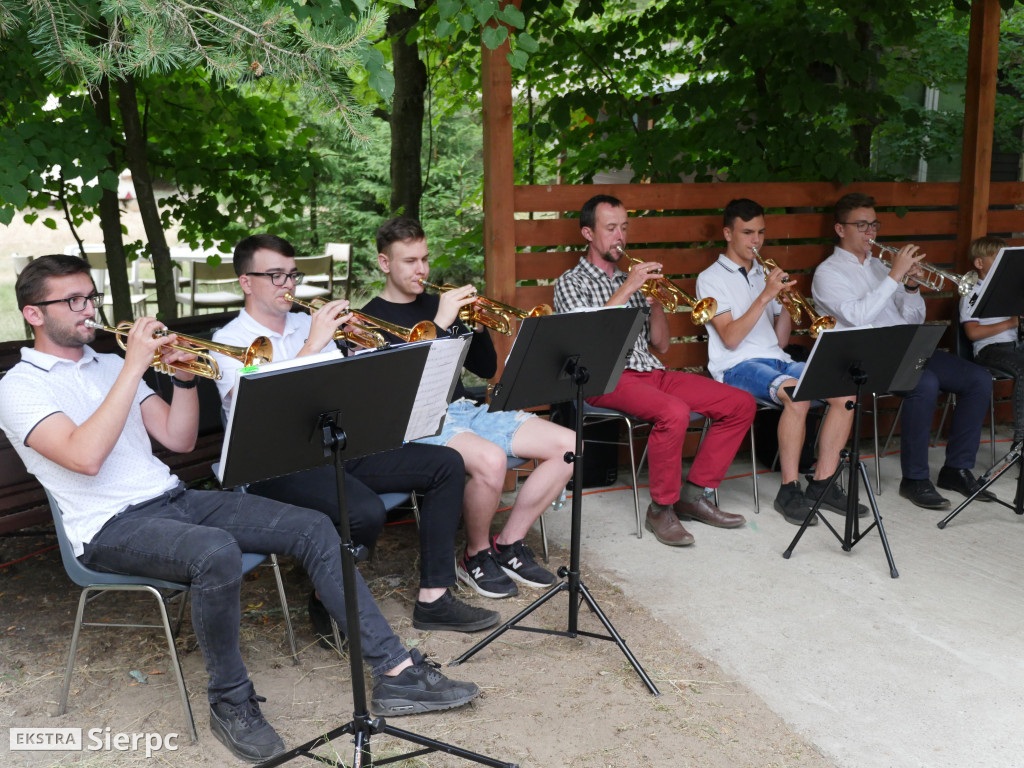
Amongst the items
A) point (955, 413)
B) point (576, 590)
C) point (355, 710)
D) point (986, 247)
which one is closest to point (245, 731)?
point (355, 710)

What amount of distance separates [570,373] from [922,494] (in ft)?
7.94

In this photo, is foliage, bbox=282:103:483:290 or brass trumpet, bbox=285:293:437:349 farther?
foliage, bbox=282:103:483:290

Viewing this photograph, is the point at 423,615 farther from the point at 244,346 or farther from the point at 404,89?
the point at 404,89

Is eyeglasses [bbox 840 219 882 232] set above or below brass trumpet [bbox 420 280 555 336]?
above

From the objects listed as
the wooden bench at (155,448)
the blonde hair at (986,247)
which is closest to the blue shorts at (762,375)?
the blonde hair at (986,247)

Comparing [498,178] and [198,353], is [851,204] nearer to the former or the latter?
[498,178]

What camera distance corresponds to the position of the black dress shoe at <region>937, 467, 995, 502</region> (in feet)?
16.0

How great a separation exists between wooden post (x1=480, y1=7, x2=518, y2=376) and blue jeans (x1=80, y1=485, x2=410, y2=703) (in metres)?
1.99

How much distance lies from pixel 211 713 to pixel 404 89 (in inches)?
171

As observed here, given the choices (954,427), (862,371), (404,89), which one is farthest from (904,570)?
(404,89)

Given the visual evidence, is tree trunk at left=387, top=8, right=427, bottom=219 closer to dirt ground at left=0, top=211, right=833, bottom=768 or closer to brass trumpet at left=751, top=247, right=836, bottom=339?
brass trumpet at left=751, top=247, right=836, bottom=339

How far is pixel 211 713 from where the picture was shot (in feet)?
9.02

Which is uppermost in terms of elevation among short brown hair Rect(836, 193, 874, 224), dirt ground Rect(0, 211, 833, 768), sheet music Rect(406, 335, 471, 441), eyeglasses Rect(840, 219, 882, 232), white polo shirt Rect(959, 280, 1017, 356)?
short brown hair Rect(836, 193, 874, 224)

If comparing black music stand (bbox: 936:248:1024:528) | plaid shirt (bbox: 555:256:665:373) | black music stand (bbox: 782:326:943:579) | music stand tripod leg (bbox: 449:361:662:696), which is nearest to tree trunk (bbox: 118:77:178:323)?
plaid shirt (bbox: 555:256:665:373)
